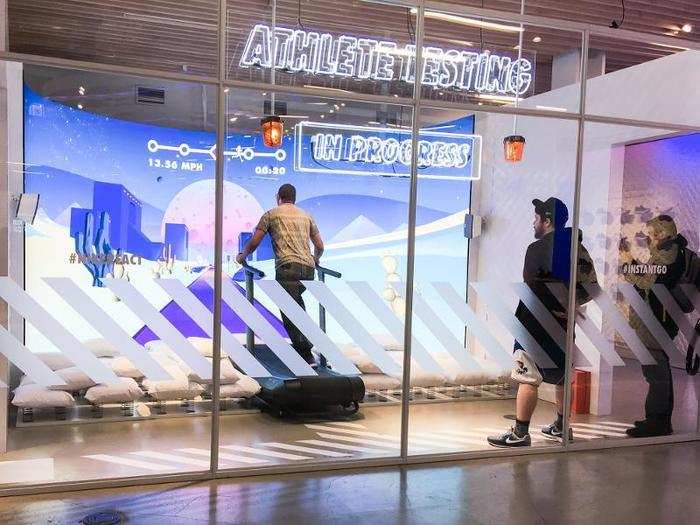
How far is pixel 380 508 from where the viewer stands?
4090 mm

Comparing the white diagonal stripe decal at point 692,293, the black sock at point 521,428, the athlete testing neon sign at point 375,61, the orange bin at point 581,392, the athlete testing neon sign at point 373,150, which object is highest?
the athlete testing neon sign at point 375,61

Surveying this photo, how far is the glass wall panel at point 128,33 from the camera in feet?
14.1

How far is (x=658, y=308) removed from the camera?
5.80m

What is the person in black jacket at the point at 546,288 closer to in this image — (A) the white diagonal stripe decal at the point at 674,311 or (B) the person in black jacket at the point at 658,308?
(B) the person in black jacket at the point at 658,308

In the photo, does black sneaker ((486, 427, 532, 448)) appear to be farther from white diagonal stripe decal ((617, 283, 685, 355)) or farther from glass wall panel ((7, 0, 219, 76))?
glass wall panel ((7, 0, 219, 76))

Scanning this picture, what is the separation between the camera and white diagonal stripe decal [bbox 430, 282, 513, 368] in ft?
16.8

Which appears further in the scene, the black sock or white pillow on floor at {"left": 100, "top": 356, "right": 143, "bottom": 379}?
the black sock

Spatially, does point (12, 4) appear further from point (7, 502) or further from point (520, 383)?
point (520, 383)

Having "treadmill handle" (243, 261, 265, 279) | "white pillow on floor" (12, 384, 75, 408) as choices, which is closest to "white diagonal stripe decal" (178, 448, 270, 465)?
"white pillow on floor" (12, 384, 75, 408)

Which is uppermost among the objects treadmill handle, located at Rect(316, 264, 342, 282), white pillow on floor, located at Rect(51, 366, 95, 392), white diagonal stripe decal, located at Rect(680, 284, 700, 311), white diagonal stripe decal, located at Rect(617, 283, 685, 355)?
treadmill handle, located at Rect(316, 264, 342, 282)

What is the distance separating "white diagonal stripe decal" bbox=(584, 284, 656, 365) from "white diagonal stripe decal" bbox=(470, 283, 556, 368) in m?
0.70

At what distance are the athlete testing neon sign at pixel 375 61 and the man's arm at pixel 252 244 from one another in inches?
47.6

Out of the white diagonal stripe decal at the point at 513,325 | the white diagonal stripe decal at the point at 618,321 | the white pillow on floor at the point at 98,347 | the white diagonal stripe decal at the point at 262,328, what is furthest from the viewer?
the white diagonal stripe decal at the point at 618,321

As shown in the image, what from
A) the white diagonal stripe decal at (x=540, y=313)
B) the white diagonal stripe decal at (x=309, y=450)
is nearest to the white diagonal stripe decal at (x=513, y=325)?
the white diagonal stripe decal at (x=540, y=313)
